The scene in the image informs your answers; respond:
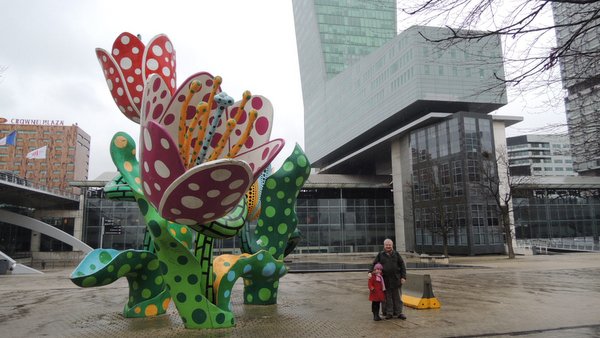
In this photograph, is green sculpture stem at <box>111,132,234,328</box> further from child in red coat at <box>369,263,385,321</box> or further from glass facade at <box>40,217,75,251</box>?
glass facade at <box>40,217,75,251</box>

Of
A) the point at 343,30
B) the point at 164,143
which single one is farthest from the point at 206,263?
the point at 343,30

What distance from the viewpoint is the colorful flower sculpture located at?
5.59m

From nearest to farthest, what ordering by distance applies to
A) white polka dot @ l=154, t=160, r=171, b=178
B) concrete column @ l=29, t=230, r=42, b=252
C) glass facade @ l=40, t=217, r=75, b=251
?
white polka dot @ l=154, t=160, r=171, b=178 → glass facade @ l=40, t=217, r=75, b=251 → concrete column @ l=29, t=230, r=42, b=252

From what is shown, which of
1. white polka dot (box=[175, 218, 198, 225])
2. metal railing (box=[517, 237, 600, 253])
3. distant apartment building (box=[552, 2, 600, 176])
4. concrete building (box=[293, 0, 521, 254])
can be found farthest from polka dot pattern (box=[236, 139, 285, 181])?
metal railing (box=[517, 237, 600, 253])

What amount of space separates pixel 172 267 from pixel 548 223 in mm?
51215

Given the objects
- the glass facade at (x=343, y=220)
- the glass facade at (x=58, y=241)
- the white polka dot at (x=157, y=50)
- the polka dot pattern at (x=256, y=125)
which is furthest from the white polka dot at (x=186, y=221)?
the glass facade at (x=58, y=241)

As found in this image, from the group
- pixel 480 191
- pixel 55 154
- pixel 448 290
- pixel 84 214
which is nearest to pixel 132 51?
pixel 448 290

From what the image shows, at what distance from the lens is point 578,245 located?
42750 mm

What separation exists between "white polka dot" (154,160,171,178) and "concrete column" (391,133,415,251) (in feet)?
134

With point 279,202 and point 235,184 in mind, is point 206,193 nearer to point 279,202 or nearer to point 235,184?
point 235,184

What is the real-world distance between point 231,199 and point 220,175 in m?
0.46

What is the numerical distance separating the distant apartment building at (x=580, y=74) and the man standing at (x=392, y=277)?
3583 millimetres

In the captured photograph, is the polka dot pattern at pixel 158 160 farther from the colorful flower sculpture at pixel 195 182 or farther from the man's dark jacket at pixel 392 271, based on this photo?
the man's dark jacket at pixel 392 271

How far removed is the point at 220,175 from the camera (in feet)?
17.6
